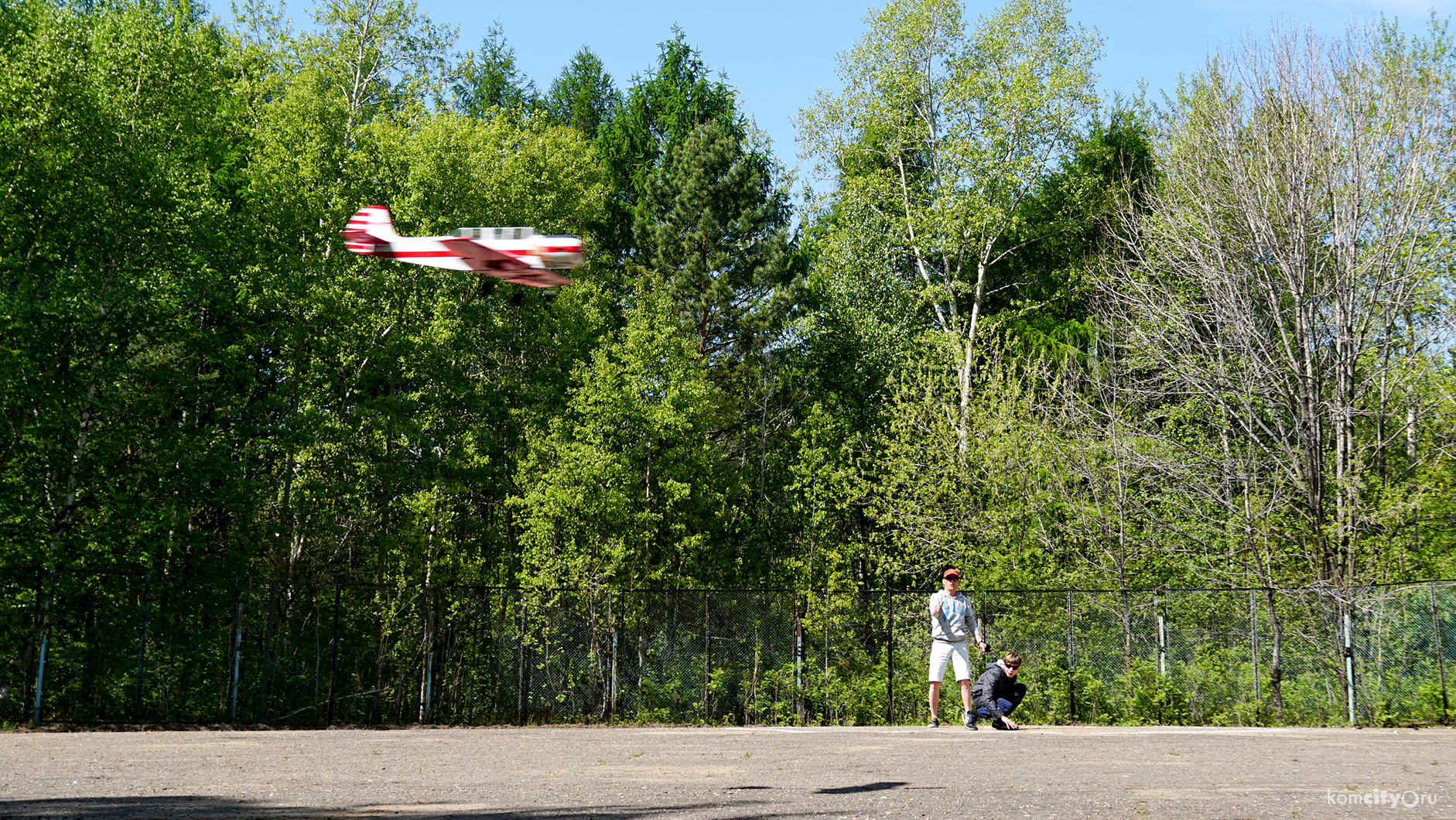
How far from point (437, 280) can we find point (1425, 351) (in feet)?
76.1

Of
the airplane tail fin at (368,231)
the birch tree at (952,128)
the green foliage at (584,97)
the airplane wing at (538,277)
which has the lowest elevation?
the airplane wing at (538,277)

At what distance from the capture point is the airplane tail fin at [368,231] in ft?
60.7

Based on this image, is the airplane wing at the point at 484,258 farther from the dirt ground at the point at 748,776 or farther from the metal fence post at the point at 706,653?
the metal fence post at the point at 706,653

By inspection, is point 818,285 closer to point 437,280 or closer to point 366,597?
point 437,280

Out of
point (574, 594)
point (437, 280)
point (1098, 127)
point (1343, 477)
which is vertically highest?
point (1098, 127)

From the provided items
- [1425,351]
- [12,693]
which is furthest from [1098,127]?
[12,693]

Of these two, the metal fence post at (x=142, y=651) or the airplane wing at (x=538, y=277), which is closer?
the airplane wing at (x=538, y=277)

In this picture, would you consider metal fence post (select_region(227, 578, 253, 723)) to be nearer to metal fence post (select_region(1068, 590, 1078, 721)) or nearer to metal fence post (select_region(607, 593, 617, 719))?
metal fence post (select_region(607, 593, 617, 719))

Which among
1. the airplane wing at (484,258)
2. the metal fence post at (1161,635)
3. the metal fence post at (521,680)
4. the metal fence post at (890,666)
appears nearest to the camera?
the airplane wing at (484,258)

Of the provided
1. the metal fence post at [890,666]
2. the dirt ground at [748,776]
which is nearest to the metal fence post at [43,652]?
the dirt ground at [748,776]

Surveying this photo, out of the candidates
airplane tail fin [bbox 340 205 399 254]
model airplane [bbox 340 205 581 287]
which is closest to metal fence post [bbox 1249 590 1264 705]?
model airplane [bbox 340 205 581 287]

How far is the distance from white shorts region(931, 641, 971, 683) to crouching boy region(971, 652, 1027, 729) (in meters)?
0.87

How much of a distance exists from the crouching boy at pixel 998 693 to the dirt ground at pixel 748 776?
0.54m

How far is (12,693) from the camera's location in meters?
20.5
